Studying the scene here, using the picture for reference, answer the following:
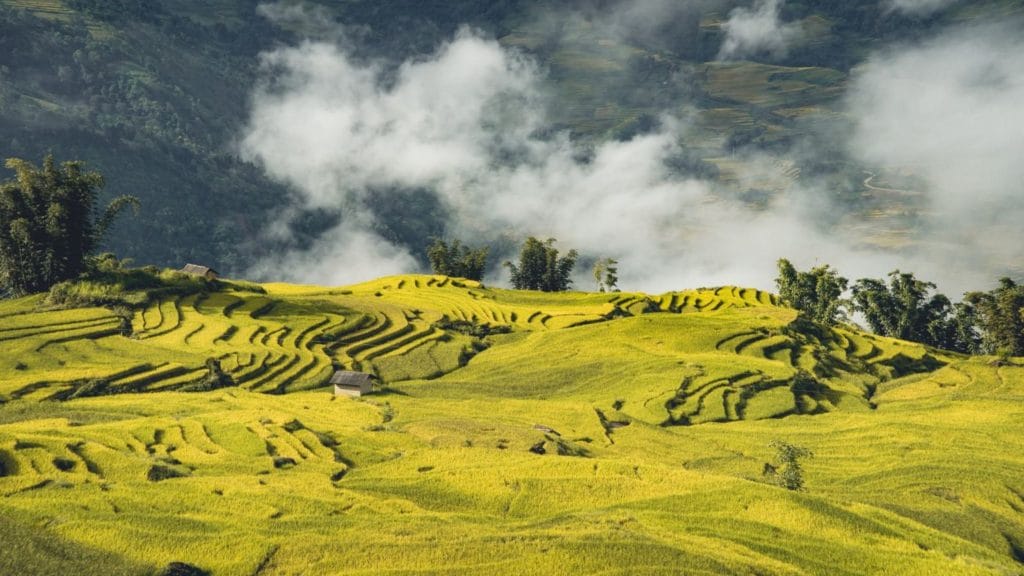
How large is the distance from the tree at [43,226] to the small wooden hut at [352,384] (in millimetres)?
33635

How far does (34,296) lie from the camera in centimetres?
7050

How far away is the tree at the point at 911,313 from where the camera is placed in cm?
11525

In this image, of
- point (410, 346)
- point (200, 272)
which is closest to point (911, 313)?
point (410, 346)

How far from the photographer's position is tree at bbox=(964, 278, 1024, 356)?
96875mm

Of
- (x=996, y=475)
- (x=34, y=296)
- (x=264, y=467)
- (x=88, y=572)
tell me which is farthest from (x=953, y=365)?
(x=34, y=296)

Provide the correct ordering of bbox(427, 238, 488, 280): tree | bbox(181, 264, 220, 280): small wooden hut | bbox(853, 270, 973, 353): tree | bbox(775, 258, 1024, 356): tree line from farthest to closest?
bbox(427, 238, 488, 280): tree
bbox(853, 270, 973, 353): tree
bbox(775, 258, 1024, 356): tree line
bbox(181, 264, 220, 280): small wooden hut

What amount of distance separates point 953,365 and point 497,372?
47.9 m

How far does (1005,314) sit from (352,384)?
84451mm

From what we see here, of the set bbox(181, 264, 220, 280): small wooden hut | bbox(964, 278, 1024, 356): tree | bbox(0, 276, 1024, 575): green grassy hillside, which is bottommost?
bbox(0, 276, 1024, 575): green grassy hillside

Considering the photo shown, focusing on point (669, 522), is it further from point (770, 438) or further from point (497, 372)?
point (497, 372)

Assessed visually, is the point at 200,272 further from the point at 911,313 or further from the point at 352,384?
the point at 911,313

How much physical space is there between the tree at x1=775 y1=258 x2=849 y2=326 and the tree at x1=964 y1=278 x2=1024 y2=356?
16476 millimetres

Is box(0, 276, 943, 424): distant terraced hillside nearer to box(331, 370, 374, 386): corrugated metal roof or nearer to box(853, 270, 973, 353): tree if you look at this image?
box(331, 370, 374, 386): corrugated metal roof

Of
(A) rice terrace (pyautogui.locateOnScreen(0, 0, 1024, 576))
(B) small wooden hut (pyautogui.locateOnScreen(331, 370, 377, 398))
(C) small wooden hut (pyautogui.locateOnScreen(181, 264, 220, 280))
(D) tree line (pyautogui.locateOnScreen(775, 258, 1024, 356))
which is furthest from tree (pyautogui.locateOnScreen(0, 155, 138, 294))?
(D) tree line (pyautogui.locateOnScreen(775, 258, 1024, 356))
